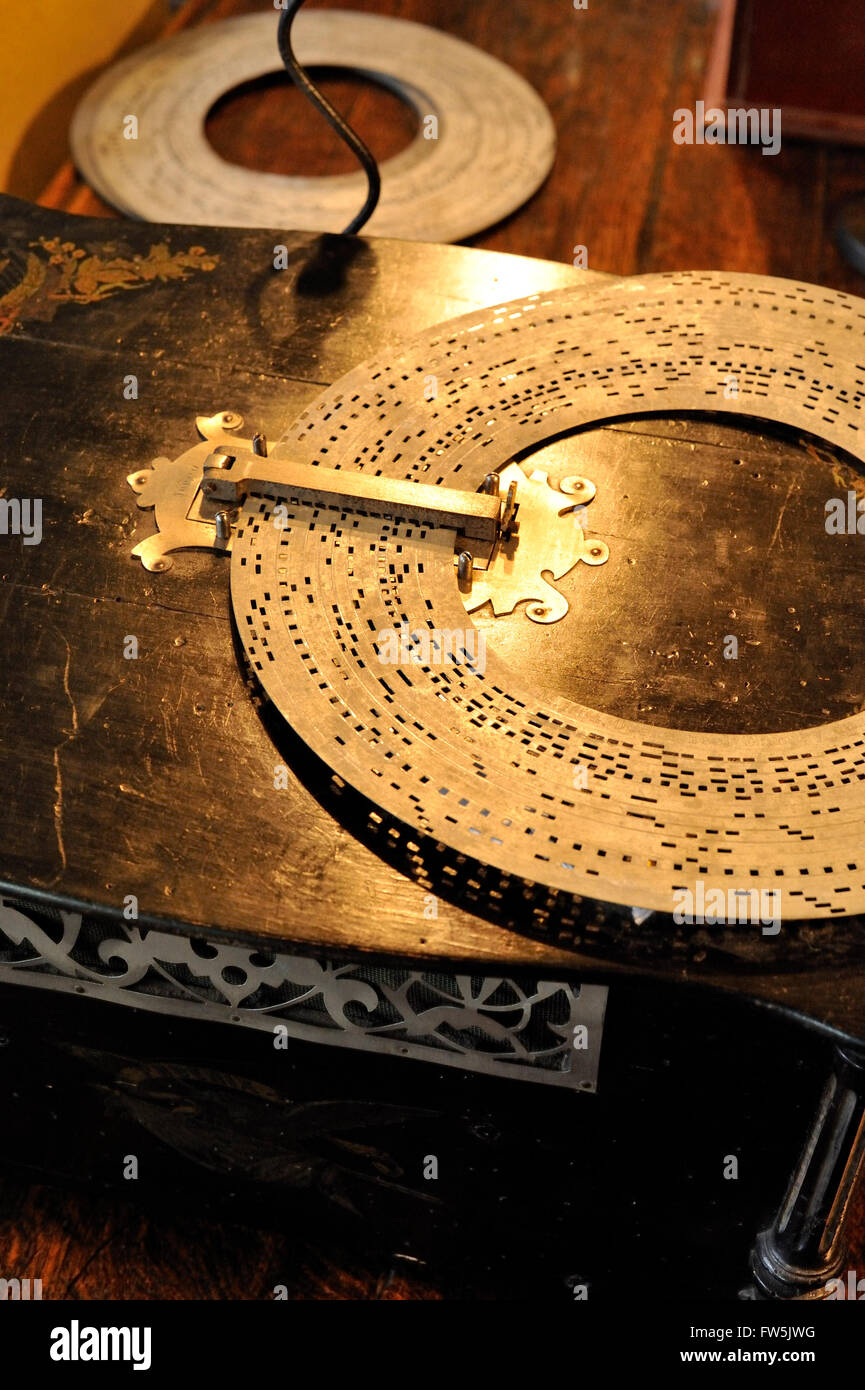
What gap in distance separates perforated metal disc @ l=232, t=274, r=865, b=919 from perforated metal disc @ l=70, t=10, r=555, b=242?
877mm

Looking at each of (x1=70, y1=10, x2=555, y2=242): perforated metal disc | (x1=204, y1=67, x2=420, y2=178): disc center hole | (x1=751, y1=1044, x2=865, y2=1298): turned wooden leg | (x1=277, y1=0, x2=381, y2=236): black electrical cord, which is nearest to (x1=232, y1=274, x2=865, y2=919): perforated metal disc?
(x1=751, y1=1044, x2=865, y2=1298): turned wooden leg

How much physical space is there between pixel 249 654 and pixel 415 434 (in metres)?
0.31

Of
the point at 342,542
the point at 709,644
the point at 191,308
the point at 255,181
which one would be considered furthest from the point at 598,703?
the point at 255,181

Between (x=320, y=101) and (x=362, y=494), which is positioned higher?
(x=320, y=101)

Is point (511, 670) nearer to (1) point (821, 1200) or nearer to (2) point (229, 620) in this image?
(2) point (229, 620)

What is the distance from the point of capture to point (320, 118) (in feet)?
8.18

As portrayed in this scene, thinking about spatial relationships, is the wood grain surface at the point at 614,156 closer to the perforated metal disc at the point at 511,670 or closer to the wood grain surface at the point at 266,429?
the wood grain surface at the point at 266,429

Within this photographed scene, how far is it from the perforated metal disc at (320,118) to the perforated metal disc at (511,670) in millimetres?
877

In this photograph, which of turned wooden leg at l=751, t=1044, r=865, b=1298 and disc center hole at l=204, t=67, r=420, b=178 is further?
disc center hole at l=204, t=67, r=420, b=178

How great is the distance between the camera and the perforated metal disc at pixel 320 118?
2.28m

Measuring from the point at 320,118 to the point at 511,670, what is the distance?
1.67m

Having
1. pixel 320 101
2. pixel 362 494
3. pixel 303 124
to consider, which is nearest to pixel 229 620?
pixel 362 494

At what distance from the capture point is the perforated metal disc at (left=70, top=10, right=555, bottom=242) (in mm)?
2277

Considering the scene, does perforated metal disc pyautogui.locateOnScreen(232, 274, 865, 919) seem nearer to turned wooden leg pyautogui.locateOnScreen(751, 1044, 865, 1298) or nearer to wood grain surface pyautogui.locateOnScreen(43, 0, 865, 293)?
turned wooden leg pyautogui.locateOnScreen(751, 1044, 865, 1298)
